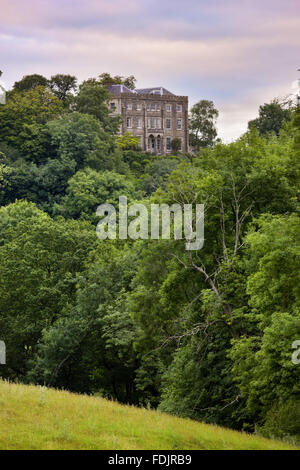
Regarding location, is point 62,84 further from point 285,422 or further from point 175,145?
point 285,422

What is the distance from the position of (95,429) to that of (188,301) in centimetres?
1671

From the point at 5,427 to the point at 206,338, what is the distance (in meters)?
15.7

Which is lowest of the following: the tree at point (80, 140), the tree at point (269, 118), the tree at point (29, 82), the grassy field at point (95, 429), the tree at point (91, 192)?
the grassy field at point (95, 429)

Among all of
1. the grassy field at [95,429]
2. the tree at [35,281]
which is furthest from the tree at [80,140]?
the grassy field at [95,429]

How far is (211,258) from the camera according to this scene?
106 ft

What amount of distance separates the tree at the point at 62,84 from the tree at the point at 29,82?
1.75m

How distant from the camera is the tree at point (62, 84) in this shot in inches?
4835

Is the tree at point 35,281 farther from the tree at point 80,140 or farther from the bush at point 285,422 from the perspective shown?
the tree at point 80,140

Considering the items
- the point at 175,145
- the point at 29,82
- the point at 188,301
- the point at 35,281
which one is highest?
the point at 29,82

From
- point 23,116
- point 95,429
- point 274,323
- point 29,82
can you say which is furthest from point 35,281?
point 29,82

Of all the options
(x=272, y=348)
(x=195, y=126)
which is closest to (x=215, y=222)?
(x=272, y=348)

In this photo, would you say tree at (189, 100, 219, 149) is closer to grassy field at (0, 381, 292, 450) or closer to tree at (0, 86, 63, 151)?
tree at (0, 86, 63, 151)

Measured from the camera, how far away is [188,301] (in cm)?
3278

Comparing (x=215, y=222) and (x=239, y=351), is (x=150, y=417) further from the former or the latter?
(x=215, y=222)
